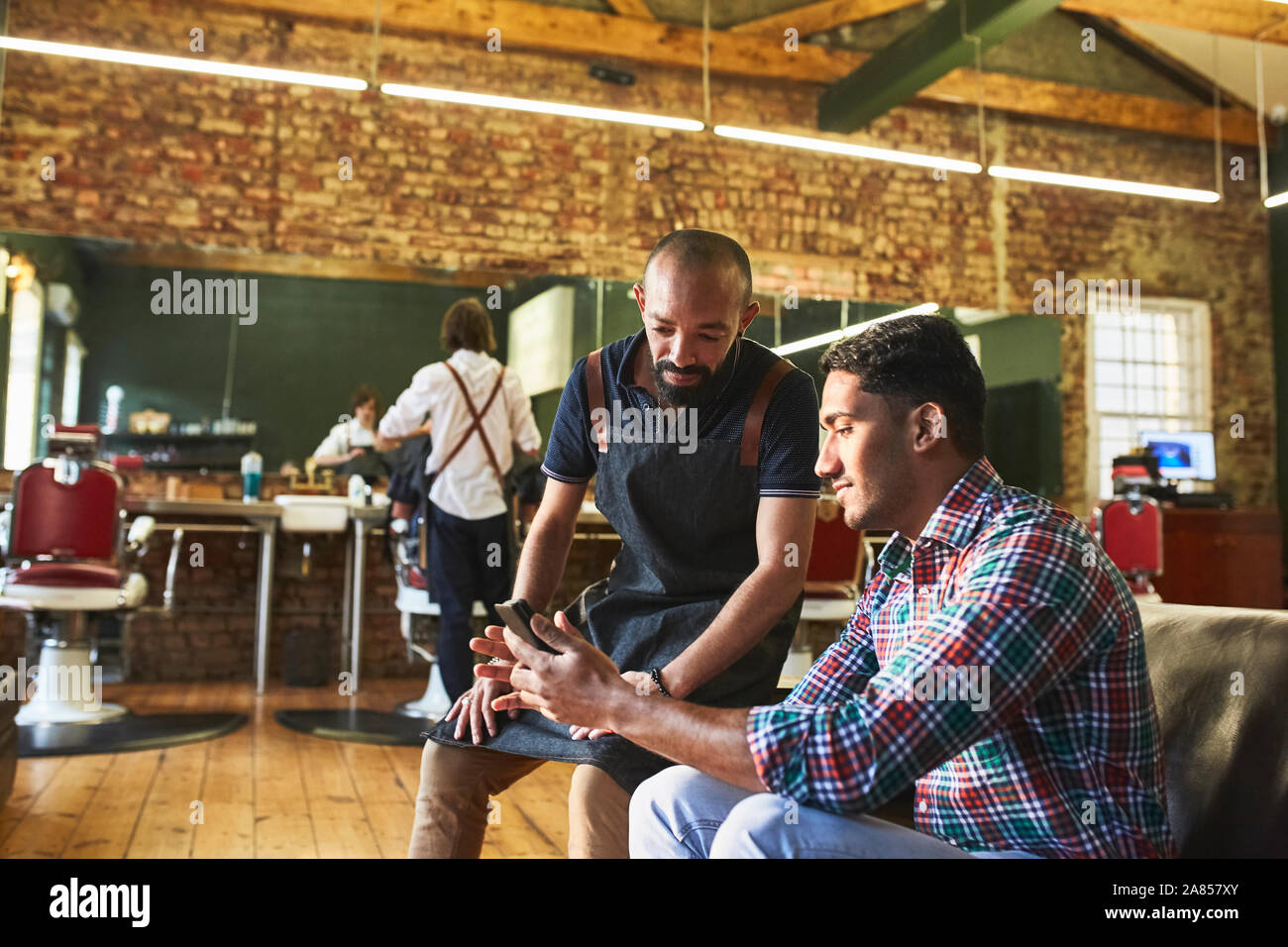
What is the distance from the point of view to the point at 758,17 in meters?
7.88

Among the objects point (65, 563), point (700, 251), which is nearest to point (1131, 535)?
point (700, 251)

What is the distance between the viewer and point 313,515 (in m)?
5.95

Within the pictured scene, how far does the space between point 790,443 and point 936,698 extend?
0.76m

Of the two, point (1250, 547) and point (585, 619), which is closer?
point (585, 619)

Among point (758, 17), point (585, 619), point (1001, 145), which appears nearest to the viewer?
point (585, 619)

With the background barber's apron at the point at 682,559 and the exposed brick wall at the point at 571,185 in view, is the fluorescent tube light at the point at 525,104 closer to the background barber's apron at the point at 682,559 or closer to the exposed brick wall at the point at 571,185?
the exposed brick wall at the point at 571,185

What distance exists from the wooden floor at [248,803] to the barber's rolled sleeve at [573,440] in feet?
4.96

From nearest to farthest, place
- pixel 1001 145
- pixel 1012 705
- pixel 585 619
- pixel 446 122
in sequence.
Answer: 1. pixel 1012 705
2. pixel 585 619
3. pixel 446 122
4. pixel 1001 145

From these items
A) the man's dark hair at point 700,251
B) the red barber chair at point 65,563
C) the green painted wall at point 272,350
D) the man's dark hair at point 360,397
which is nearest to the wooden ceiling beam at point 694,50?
Answer: the green painted wall at point 272,350

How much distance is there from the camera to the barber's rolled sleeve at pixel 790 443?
180 cm

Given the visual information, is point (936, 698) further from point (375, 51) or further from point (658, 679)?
point (375, 51)
